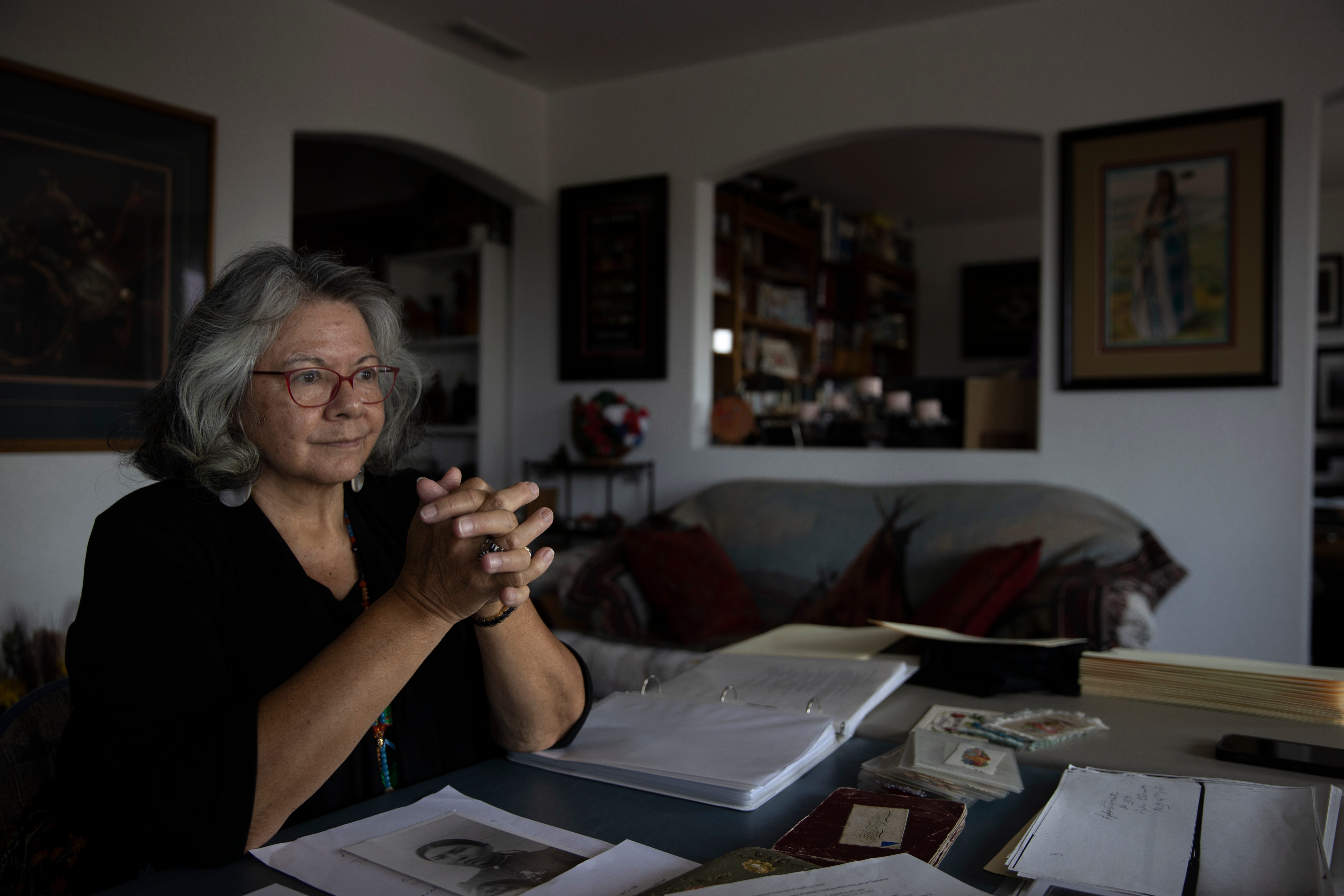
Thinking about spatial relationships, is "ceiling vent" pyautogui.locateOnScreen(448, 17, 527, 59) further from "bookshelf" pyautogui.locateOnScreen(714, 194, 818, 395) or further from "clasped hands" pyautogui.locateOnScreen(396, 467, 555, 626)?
"clasped hands" pyautogui.locateOnScreen(396, 467, 555, 626)

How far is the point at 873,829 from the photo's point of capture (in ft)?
2.59

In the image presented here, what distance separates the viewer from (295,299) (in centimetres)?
119

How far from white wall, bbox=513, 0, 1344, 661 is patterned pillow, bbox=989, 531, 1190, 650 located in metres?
0.46

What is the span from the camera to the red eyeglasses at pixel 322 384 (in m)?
1.16

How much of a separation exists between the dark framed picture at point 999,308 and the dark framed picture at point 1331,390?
5.88ft

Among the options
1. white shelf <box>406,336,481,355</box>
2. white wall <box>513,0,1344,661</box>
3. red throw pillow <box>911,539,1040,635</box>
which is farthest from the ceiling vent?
red throw pillow <box>911,539,1040,635</box>

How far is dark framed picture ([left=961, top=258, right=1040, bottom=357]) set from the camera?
692cm

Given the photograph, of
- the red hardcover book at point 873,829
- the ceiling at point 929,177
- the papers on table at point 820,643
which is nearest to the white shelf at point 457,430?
the ceiling at point 929,177

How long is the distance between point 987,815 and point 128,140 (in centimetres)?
314

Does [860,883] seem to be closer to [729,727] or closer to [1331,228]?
[729,727]

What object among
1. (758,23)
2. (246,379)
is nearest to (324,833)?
(246,379)

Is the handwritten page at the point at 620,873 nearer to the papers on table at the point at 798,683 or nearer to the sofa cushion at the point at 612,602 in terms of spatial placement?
the papers on table at the point at 798,683

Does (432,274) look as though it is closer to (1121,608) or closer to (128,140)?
(128,140)

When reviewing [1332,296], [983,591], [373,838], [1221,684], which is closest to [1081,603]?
[983,591]
